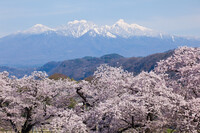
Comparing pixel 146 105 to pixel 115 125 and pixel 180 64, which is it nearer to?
pixel 115 125

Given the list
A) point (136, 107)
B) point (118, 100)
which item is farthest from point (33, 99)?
point (136, 107)

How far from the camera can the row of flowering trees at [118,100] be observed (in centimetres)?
2091

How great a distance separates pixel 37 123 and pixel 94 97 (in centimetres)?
864

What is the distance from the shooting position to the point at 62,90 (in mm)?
32688

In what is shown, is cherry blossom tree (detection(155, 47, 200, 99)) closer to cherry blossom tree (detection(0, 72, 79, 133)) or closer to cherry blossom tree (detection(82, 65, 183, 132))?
cherry blossom tree (detection(82, 65, 183, 132))

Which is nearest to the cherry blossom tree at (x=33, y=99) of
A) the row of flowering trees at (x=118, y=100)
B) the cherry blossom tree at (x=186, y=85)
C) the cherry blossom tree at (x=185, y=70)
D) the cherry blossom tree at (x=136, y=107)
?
the row of flowering trees at (x=118, y=100)

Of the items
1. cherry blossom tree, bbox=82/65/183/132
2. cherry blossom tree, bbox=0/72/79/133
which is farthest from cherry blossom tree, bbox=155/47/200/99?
cherry blossom tree, bbox=0/72/79/133

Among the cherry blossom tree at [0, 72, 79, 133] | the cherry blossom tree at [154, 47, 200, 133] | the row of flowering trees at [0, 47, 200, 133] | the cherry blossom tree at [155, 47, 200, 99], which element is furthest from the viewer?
the cherry blossom tree at [0, 72, 79, 133]

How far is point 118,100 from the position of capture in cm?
2277

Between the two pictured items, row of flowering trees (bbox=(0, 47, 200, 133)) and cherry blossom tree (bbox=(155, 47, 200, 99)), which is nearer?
row of flowering trees (bbox=(0, 47, 200, 133))

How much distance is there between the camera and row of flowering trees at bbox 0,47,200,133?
68.6 ft

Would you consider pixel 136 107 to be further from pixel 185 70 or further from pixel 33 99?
pixel 33 99

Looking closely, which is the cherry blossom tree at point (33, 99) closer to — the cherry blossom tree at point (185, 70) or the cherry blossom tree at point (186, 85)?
the cherry blossom tree at point (185, 70)

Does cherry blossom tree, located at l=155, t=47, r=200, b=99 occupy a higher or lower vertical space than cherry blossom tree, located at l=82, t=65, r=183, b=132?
higher
